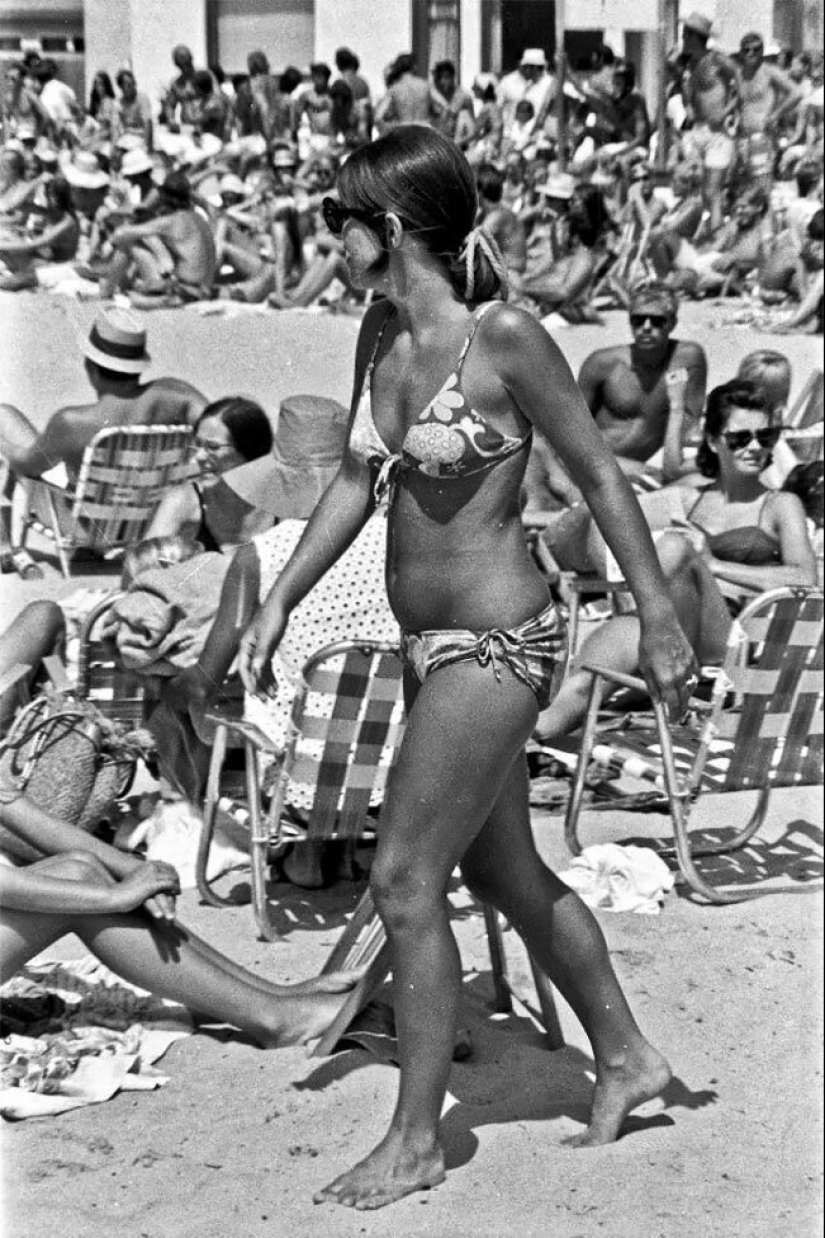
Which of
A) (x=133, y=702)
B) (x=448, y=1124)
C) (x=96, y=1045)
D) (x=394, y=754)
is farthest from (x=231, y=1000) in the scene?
(x=133, y=702)

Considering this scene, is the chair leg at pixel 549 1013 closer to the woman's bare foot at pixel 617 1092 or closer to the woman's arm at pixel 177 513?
the woman's bare foot at pixel 617 1092

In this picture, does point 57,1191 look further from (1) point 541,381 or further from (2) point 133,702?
(2) point 133,702

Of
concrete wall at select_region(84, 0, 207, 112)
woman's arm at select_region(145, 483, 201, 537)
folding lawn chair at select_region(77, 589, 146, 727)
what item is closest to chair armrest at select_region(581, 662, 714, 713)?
folding lawn chair at select_region(77, 589, 146, 727)

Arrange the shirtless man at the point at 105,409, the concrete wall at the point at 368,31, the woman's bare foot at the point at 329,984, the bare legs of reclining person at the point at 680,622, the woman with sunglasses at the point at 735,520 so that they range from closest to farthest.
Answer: the woman's bare foot at the point at 329,984
the bare legs of reclining person at the point at 680,622
the woman with sunglasses at the point at 735,520
the shirtless man at the point at 105,409
the concrete wall at the point at 368,31

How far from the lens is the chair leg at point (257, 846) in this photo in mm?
4152

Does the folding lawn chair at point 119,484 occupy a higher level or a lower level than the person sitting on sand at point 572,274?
lower

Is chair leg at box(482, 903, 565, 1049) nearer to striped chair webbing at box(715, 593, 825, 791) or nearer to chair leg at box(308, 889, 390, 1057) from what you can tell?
chair leg at box(308, 889, 390, 1057)

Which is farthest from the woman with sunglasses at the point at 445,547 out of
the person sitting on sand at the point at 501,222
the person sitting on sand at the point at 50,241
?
the person sitting on sand at the point at 50,241

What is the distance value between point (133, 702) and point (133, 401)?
2.96 m

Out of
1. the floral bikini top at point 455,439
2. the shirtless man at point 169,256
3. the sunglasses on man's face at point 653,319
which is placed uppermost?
the shirtless man at point 169,256

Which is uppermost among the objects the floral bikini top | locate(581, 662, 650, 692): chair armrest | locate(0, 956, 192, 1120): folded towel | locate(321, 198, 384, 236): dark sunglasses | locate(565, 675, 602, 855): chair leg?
locate(321, 198, 384, 236): dark sunglasses

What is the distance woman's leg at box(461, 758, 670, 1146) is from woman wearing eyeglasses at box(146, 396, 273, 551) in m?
3.04

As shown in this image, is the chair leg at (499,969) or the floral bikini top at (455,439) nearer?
the floral bikini top at (455,439)

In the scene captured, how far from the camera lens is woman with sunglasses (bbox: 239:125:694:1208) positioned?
283 cm
